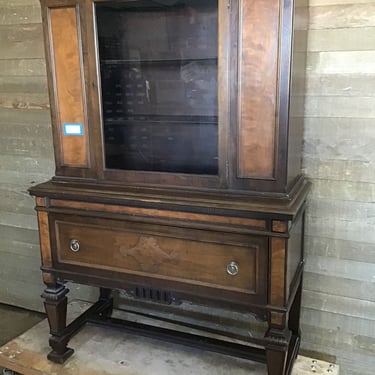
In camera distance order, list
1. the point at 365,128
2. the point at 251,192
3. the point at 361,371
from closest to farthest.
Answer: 1. the point at 251,192
2. the point at 365,128
3. the point at 361,371

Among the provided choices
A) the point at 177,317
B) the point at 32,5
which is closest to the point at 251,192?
the point at 177,317

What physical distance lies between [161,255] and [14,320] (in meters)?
1.39

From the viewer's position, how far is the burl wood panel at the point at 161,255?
4.88ft

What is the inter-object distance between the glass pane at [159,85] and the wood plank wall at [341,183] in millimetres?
449

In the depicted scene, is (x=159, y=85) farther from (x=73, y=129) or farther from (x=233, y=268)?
(x=233, y=268)

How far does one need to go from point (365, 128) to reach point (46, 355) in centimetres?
159

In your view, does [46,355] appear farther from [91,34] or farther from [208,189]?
[91,34]

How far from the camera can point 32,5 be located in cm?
216

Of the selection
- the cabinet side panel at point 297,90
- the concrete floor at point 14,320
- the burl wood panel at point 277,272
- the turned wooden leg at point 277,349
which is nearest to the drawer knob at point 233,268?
the burl wood panel at point 277,272

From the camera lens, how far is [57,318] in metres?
1.81

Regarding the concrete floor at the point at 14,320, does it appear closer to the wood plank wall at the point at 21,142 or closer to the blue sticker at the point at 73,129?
the wood plank wall at the point at 21,142

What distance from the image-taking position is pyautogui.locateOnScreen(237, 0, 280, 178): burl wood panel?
1.37m

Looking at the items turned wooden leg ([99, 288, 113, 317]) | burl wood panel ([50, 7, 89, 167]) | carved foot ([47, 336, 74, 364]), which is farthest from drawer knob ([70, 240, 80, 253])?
turned wooden leg ([99, 288, 113, 317])

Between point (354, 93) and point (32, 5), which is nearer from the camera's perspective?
point (354, 93)
